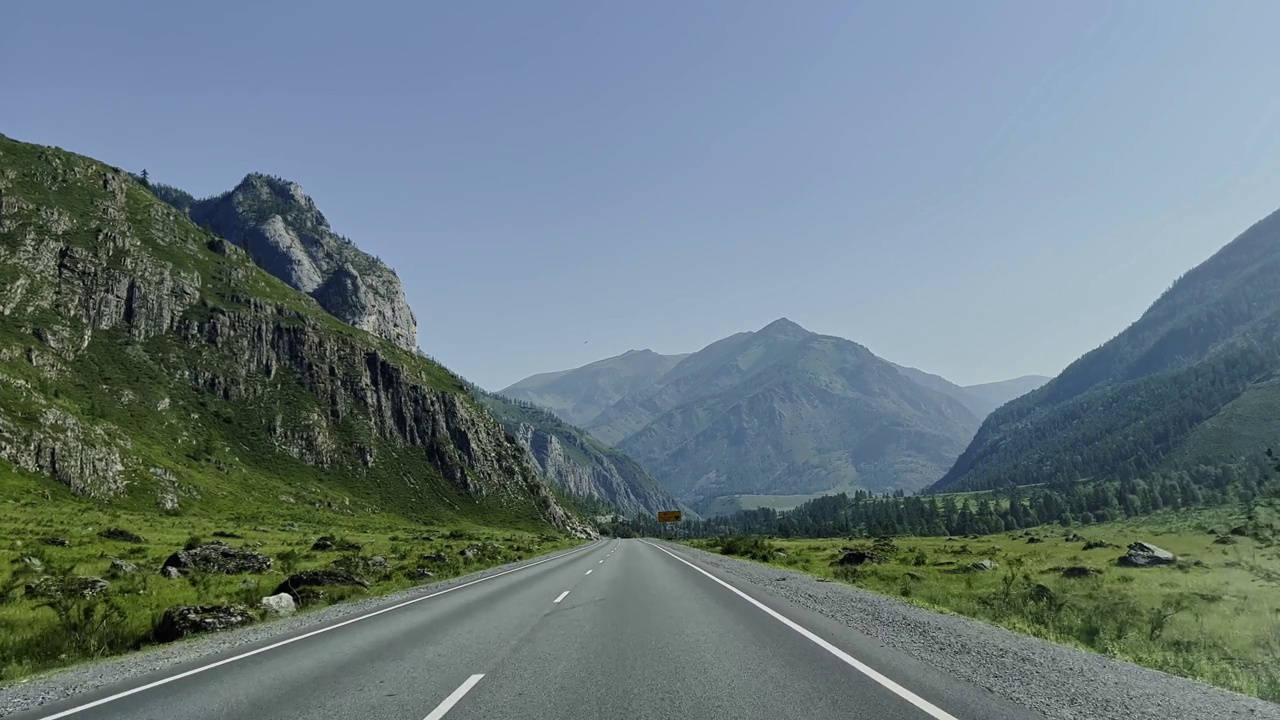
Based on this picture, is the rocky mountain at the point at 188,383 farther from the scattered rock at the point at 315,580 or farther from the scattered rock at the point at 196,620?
the scattered rock at the point at 196,620

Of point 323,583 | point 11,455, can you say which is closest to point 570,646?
point 323,583

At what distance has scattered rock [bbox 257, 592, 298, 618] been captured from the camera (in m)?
18.4

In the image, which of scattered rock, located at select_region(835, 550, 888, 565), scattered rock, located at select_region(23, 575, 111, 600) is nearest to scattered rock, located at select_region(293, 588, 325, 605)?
scattered rock, located at select_region(23, 575, 111, 600)

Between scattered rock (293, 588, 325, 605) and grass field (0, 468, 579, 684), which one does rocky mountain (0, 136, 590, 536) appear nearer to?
grass field (0, 468, 579, 684)

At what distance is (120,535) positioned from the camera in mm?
43906

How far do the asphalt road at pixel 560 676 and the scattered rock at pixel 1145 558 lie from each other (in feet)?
136

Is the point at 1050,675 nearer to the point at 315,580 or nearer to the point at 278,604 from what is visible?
the point at 278,604

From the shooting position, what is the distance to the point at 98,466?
3329 inches

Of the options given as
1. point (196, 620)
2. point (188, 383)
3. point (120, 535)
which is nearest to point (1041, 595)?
point (196, 620)

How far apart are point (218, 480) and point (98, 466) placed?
878 inches

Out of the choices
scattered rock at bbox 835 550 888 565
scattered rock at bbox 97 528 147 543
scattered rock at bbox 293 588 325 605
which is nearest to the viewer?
scattered rock at bbox 293 588 325 605

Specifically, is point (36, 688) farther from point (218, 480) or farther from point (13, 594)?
point (218, 480)

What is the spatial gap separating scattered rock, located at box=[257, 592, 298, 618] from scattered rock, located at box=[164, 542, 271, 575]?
11.5 meters

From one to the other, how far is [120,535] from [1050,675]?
54.8 meters
